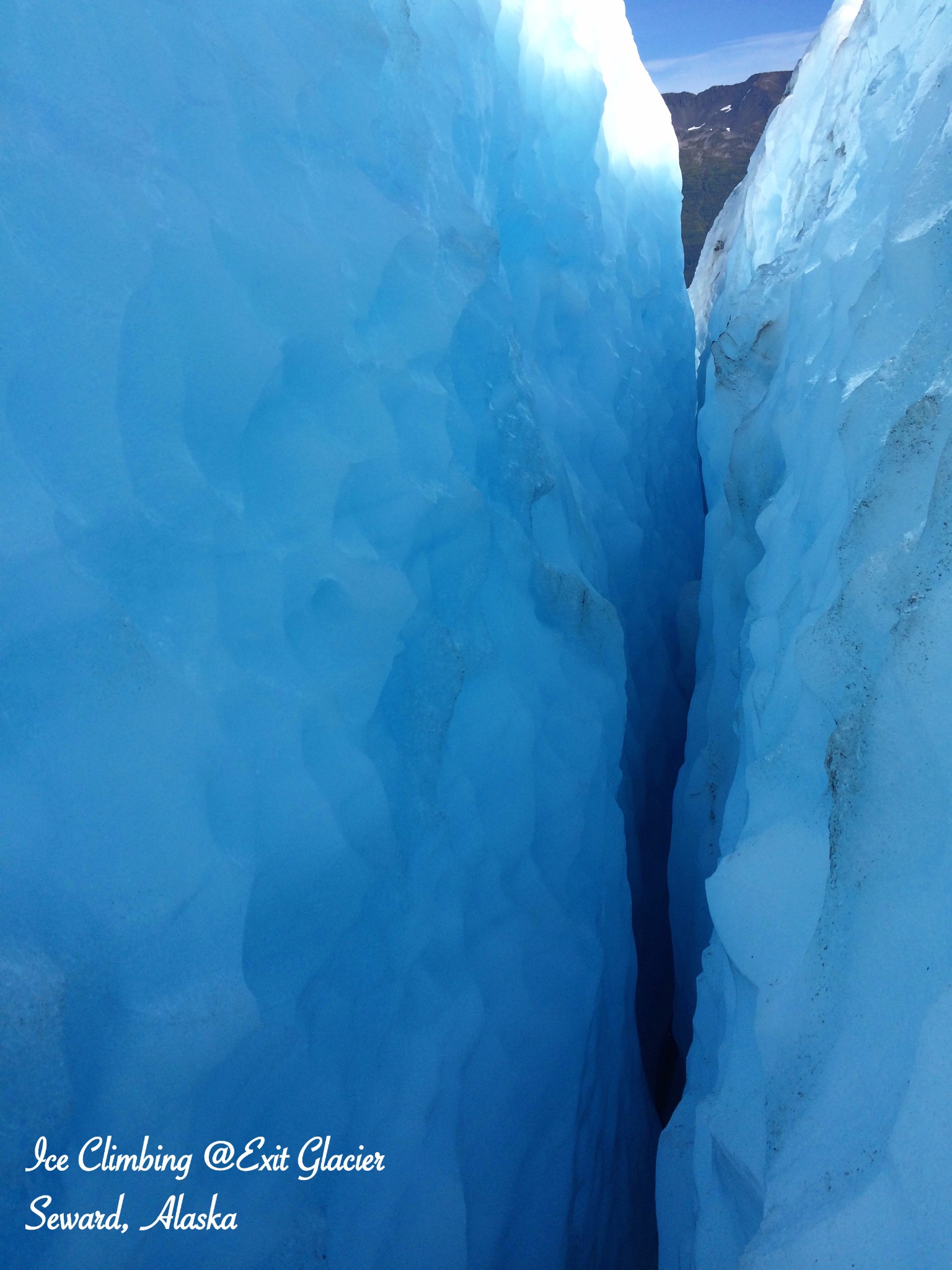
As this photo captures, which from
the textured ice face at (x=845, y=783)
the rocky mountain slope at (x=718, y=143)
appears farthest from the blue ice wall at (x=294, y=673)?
the rocky mountain slope at (x=718, y=143)

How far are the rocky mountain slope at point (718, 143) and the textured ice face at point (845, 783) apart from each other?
47.2ft

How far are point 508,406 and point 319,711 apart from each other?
3.39 ft

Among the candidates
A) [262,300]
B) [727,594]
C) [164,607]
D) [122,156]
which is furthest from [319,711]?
[727,594]

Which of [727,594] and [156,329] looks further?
[727,594]

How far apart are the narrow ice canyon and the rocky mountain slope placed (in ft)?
48.9

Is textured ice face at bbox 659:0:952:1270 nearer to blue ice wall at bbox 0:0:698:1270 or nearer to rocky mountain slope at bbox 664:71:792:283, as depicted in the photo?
blue ice wall at bbox 0:0:698:1270

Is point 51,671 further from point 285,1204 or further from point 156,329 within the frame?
point 285,1204

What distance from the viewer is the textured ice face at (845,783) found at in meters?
1.06

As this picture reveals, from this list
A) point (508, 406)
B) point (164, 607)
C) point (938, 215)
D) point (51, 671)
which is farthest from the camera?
point (508, 406)

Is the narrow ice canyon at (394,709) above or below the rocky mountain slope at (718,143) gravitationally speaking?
below

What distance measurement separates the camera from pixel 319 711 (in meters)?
1.41

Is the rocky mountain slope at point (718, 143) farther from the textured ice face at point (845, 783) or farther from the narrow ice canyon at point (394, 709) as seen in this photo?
the narrow ice canyon at point (394, 709)

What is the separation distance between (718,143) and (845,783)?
18.6 m

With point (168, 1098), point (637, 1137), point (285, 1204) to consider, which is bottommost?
point (637, 1137)
